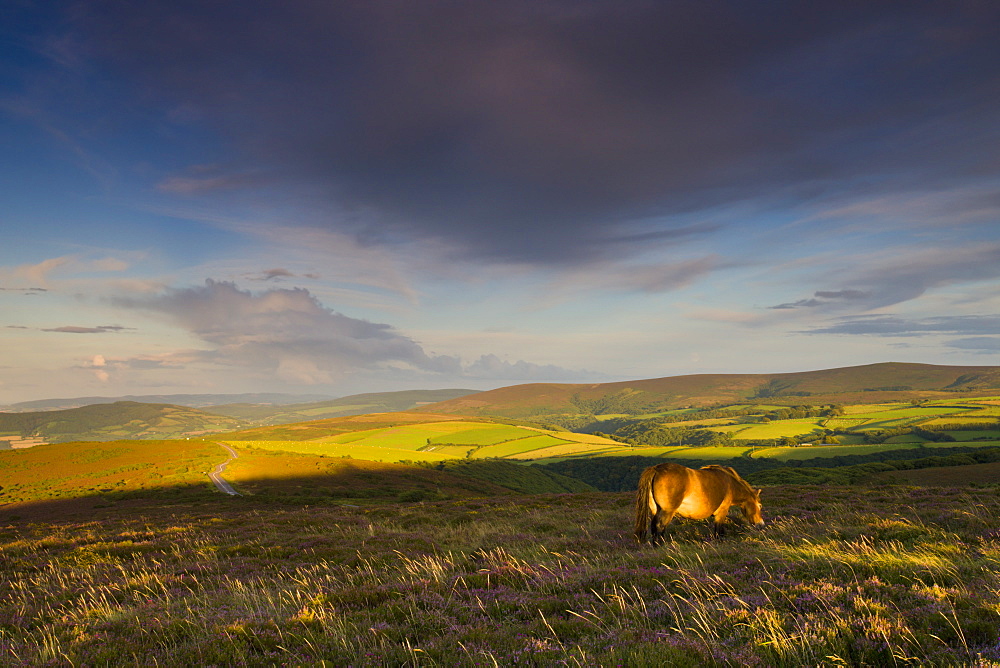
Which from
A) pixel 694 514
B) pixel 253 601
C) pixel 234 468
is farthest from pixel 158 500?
pixel 694 514

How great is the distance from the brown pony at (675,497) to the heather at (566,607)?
32.0 inches

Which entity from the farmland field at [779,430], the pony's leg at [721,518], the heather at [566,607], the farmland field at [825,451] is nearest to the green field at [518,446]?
the farmland field at [779,430]

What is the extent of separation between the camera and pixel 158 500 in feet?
137

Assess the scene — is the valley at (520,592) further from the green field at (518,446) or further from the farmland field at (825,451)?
the green field at (518,446)

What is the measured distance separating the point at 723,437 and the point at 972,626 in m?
196

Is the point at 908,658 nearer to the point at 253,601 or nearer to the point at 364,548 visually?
the point at 253,601

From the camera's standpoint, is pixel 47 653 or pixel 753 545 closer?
pixel 47 653

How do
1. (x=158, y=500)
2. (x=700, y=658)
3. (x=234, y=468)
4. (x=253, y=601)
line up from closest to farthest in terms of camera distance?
(x=700, y=658) < (x=253, y=601) < (x=158, y=500) < (x=234, y=468)

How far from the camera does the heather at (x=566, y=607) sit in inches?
187

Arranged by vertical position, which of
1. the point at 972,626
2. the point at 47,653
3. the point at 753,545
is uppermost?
the point at 972,626

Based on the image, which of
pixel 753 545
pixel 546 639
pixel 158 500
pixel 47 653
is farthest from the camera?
pixel 158 500

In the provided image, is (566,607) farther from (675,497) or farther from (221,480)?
(221,480)

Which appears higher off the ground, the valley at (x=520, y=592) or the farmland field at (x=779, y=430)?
the valley at (x=520, y=592)

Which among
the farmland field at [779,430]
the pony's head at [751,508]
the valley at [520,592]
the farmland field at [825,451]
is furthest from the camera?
the farmland field at [779,430]
